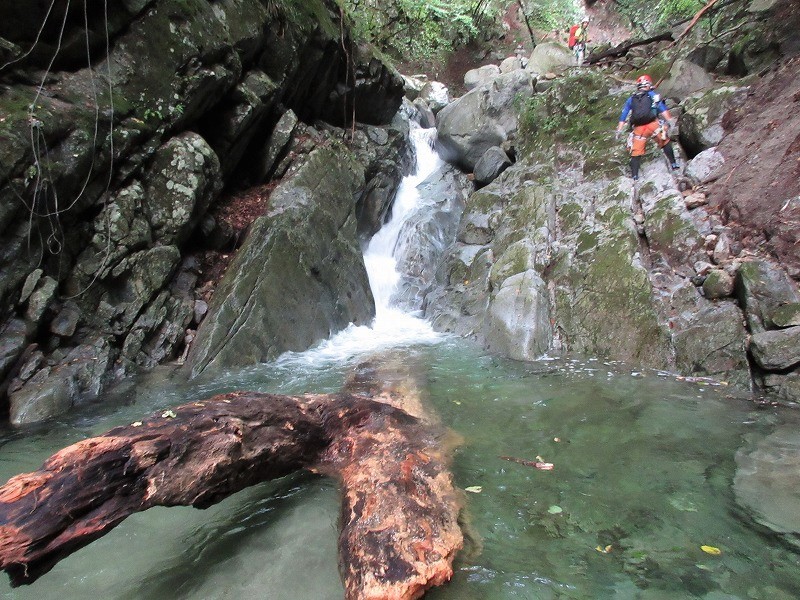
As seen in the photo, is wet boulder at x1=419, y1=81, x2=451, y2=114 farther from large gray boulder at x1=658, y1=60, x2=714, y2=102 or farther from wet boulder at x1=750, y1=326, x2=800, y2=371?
wet boulder at x1=750, y1=326, x2=800, y2=371

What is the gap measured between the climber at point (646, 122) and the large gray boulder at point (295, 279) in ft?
20.8

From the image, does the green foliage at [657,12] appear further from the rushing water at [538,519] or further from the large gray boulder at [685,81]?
the rushing water at [538,519]

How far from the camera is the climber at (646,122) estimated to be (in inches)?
325

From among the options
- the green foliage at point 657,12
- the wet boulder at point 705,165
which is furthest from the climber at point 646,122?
the green foliage at point 657,12

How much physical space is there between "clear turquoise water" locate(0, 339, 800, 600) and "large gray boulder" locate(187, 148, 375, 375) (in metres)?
2.14

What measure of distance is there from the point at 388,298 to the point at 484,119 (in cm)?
789

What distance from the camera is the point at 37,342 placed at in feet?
18.6

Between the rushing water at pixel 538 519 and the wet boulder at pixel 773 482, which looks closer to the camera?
the rushing water at pixel 538 519

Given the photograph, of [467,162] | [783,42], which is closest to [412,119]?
[467,162]

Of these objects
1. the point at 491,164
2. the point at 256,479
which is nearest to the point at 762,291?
the point at 256,479

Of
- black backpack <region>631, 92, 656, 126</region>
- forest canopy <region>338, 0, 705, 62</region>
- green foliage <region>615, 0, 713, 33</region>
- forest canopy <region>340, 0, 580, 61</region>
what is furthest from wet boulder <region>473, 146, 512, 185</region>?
forest canopy <region>340, 0, 580, 61</region>

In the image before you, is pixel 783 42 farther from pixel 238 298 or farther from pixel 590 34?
A: pixel 590 34

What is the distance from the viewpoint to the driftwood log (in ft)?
7.06

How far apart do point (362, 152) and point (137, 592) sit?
11.8 m
